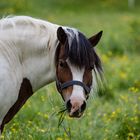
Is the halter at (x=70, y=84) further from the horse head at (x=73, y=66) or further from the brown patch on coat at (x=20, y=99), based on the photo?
the brown patch on coat at (x=20, y=99)

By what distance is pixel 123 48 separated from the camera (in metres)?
11.7

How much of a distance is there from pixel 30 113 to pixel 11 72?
2348 mm

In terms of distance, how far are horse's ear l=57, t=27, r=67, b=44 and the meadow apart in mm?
514

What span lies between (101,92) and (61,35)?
1.89m

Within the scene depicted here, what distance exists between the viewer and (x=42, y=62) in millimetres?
4566

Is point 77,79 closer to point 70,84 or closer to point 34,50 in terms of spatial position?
point 70,84

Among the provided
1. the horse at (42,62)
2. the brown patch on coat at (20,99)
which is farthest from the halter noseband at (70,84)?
the brown patch on coat at (20,99)

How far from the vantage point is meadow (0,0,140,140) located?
590cm

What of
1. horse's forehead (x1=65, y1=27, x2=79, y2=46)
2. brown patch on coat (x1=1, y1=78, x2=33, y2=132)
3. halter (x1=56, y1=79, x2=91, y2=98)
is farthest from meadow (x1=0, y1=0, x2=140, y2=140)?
horse's forehead (x1=65, y1=27, x2=79, y2=46)

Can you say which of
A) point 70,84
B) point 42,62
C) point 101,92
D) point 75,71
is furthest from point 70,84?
point 101,92

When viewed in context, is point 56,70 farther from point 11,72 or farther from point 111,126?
point 111,126

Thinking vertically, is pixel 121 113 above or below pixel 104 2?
above

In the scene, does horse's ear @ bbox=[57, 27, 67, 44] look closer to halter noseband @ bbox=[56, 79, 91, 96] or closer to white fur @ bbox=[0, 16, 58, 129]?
white fur @ bbox=[0, 16, 58, 129]

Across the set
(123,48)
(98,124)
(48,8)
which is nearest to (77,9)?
(48,8)
